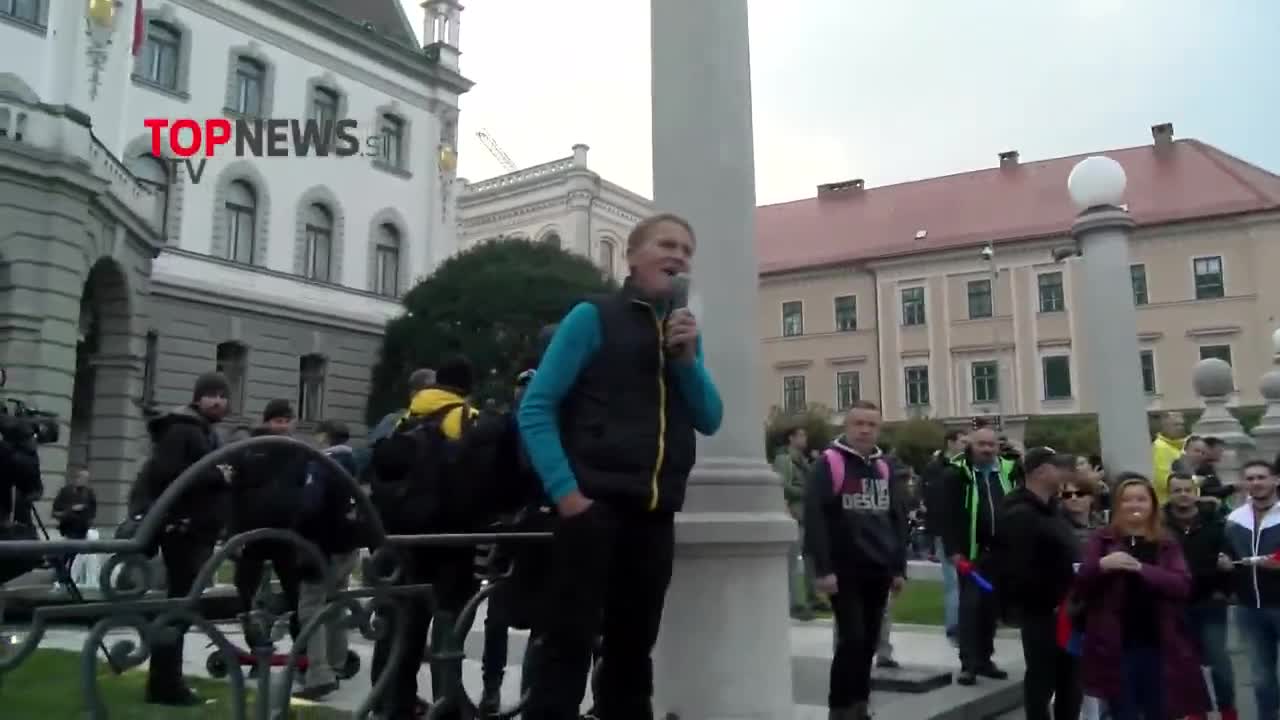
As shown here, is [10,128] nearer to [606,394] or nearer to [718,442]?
[718,442]

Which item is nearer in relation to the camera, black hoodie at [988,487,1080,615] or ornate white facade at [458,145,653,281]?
black hoodie at [988,487,1080,615]

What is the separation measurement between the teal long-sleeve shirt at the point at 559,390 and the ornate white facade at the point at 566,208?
4052cm

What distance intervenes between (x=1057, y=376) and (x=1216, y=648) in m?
44.4

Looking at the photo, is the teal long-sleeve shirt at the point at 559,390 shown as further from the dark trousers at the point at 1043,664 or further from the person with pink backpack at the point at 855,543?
the dark trousers at the point at 1043,664

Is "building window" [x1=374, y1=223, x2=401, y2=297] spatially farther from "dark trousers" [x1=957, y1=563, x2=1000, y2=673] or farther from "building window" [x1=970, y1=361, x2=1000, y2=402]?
"building window" [x1=970, y1=361, x2=1000, y2=402]

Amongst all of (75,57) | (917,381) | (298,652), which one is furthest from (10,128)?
(917,381)

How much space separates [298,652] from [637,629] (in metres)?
1.05

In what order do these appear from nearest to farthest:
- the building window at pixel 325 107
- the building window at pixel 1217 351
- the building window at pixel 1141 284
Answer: the building window at pixel 325 107 → the building window at pixel 1217 351 → the building window at pixel 1141 284

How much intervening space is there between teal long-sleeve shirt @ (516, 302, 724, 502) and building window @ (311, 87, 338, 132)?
30.6 m

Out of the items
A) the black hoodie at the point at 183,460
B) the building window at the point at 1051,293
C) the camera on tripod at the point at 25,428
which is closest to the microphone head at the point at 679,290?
the black hoodie at the point at 183,460

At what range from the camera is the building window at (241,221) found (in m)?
29.0

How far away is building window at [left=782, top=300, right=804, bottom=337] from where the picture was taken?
55125 mm

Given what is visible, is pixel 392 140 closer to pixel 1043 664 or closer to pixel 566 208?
pixel 566 208

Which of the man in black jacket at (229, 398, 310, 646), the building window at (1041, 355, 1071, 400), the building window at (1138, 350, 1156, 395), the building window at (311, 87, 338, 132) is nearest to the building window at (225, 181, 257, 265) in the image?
the building window at (311, 87, 338, 132)
